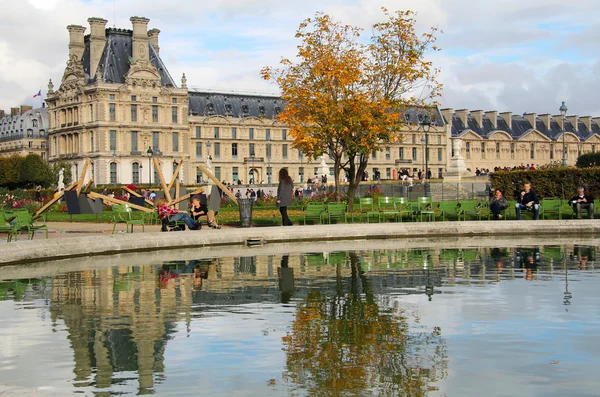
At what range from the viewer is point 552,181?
3347 centimetres

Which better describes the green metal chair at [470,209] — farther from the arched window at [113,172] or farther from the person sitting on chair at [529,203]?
the arched window at [113,172]

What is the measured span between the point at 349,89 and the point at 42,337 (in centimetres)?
2325

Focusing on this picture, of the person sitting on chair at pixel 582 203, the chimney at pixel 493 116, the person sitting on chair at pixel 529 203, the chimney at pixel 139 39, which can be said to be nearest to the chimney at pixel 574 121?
the chimney at pixel 493 116

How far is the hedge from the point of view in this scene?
106 feet

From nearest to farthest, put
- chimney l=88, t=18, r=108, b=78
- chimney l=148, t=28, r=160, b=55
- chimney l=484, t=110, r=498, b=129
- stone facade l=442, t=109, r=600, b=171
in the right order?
1. chimney l=88, t=18, r=108, b=78
2. chimney l=148, t=28, r=160, b=55
3. stone facade l=442, t=109, r=600, b=171
4. chimney l=484, t=110, r=498, b=129

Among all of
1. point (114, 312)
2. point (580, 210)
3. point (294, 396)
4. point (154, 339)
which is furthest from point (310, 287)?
point (580, 210)

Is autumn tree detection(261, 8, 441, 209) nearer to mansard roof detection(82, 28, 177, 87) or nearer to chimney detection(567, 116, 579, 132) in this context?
mansard roof detection(82, 28, 177, 87)

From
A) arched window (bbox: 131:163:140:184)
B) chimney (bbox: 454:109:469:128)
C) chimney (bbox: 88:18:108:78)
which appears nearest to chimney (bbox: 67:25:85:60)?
chimney (bbox: 88:18:108:78)

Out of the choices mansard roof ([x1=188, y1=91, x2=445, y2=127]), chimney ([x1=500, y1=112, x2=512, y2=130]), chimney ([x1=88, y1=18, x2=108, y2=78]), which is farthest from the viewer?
chimney ([x1=500, y1=112, x2=512, y2=130])

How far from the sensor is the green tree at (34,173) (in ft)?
261

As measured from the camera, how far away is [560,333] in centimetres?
868

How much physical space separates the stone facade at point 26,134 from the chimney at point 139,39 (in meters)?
42.1

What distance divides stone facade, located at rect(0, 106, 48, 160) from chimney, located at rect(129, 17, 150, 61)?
4205cm

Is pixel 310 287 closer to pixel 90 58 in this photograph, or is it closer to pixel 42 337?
pixel 42 337
